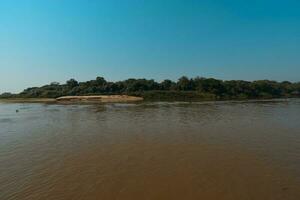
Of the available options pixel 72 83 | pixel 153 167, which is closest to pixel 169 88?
pixel 72 83

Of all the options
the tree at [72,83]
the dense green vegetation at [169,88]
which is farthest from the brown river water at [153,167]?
the tree at [72,83]

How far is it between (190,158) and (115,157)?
9.26 ft

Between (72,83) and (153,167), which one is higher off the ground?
(72,83)

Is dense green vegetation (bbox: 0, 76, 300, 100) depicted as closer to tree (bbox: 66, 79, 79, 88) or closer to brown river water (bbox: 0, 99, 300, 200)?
tree (bbox: 66, 79, 79, 88)

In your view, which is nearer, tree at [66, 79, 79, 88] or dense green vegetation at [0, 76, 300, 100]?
dense green vegetation at [0, 76, 300, 100]

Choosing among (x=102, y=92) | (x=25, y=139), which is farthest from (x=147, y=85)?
(x=25, y=139)

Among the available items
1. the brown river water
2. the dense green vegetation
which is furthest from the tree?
the brown river water

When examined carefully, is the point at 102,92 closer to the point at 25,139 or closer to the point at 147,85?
the point at 147,85

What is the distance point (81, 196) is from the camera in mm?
6398

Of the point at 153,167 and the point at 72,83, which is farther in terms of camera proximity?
the point at 72,83

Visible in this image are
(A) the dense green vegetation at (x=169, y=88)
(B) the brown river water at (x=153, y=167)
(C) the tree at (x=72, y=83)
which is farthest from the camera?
(C) the tree at (x=72, y=83)

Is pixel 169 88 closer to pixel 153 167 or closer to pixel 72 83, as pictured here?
pixel 72 83

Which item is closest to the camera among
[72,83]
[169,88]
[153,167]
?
[153,167]

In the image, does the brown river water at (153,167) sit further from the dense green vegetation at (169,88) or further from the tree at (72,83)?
the tree at (72,83)
